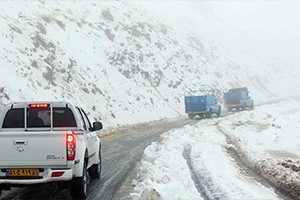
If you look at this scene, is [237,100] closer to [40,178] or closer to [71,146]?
[71,146]

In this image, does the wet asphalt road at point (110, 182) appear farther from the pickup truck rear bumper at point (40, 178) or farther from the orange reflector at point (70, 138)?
the orange reflector at point (70, 138)

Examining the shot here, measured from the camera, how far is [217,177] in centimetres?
821

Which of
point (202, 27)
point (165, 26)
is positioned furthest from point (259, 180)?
point (202, 27)

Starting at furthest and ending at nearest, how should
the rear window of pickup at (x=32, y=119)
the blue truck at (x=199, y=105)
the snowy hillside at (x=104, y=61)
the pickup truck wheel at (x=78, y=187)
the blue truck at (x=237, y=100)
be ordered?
the blue truck at (x=237, y=100), the blue truck at (x=199, y=105), the snowy hillside at (x=104, y=61), the rear window of pickup at (x=32, y=119), the pickup truck wheel at (x=78, y=187)

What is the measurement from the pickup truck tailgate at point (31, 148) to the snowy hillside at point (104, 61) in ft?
50.3

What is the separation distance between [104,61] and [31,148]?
1271 inches

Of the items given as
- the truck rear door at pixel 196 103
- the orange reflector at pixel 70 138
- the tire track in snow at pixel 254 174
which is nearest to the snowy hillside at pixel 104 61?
the truck rear door at pixel 196 103

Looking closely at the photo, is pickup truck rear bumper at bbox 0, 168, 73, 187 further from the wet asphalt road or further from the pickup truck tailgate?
the wet asphalt road

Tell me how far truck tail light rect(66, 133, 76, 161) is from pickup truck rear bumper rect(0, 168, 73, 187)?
244 millimetres

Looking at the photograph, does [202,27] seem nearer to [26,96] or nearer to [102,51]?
[102,51]

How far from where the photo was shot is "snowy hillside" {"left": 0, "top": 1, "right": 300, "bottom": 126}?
26.8m

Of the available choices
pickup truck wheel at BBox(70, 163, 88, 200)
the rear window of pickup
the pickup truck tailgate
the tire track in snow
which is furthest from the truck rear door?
the pickup truck tailgate

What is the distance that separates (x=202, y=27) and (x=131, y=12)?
1439 inches

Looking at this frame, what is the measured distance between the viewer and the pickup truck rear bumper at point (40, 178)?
613 cm
